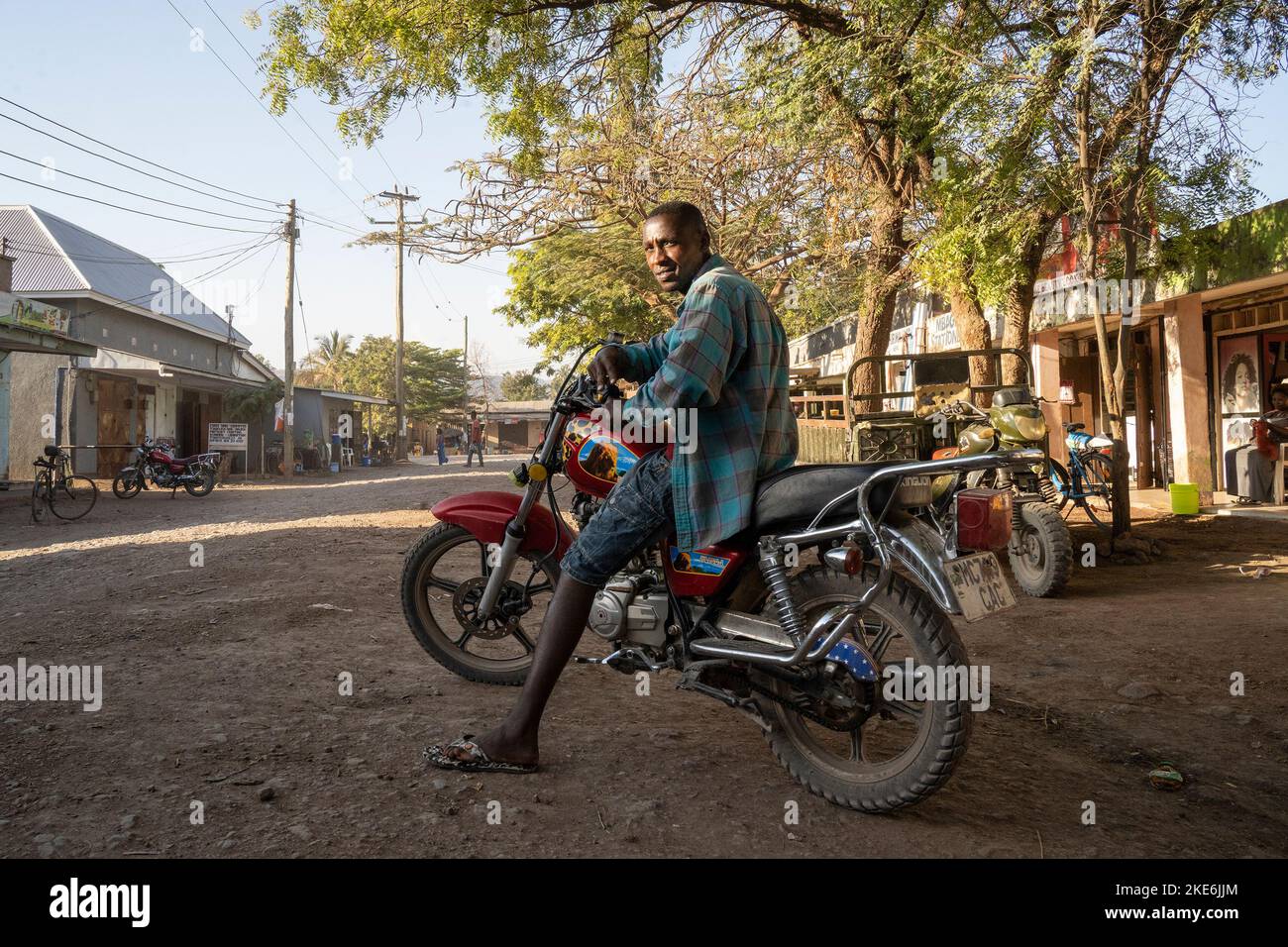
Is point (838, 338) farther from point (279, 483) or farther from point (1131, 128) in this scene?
point (1131, 128)

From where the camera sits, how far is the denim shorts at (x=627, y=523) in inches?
112

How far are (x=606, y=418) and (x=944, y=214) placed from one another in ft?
24.9

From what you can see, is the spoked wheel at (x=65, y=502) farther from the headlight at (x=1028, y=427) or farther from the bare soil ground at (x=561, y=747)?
the headlight at (x=1028, y=427)

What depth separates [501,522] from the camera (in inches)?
145

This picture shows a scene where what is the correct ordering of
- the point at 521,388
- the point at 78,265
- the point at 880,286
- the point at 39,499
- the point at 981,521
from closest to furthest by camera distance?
1. the point at 981,521
2. the point at 880,286
3. the point at 39,499
4. the point at 78,265
5. the point at 521,388

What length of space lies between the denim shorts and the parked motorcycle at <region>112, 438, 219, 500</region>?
15903 millimetres

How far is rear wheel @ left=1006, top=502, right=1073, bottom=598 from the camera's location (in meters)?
6.07

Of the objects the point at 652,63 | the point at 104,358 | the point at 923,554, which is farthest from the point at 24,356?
the point at 923,554

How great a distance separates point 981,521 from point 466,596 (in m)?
2.28

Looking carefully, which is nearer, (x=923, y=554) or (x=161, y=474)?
(x=923, y=554)

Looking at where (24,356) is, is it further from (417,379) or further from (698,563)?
(417,379)

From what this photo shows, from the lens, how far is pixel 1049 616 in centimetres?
559

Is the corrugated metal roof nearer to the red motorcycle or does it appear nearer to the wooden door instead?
the wooden door
